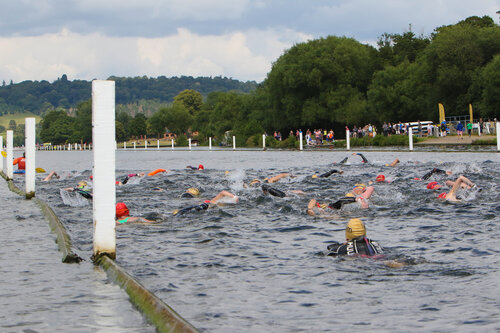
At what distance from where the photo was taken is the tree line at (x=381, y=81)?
226 feet

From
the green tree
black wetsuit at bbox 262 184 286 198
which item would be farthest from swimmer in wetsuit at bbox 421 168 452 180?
the green tree

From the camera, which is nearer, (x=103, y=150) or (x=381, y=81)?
(x=103, y=150)

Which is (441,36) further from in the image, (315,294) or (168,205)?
(315,294)

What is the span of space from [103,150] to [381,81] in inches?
3209

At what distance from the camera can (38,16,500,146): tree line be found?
226 ft

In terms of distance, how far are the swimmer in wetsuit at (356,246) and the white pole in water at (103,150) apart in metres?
3.32

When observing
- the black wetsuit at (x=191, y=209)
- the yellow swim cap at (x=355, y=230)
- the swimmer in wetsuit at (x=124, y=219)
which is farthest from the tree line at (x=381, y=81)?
the yellow swim cap at (x=355, y=230)

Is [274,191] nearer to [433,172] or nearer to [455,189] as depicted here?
[455,189]

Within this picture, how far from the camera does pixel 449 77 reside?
69375 mm

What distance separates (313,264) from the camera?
29.5 ft

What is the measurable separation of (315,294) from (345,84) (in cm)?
8807

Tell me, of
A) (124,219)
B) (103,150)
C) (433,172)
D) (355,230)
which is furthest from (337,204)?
(433,172)

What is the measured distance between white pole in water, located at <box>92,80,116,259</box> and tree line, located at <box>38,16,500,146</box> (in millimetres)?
59623

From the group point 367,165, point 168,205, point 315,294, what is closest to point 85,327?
point 315,294
